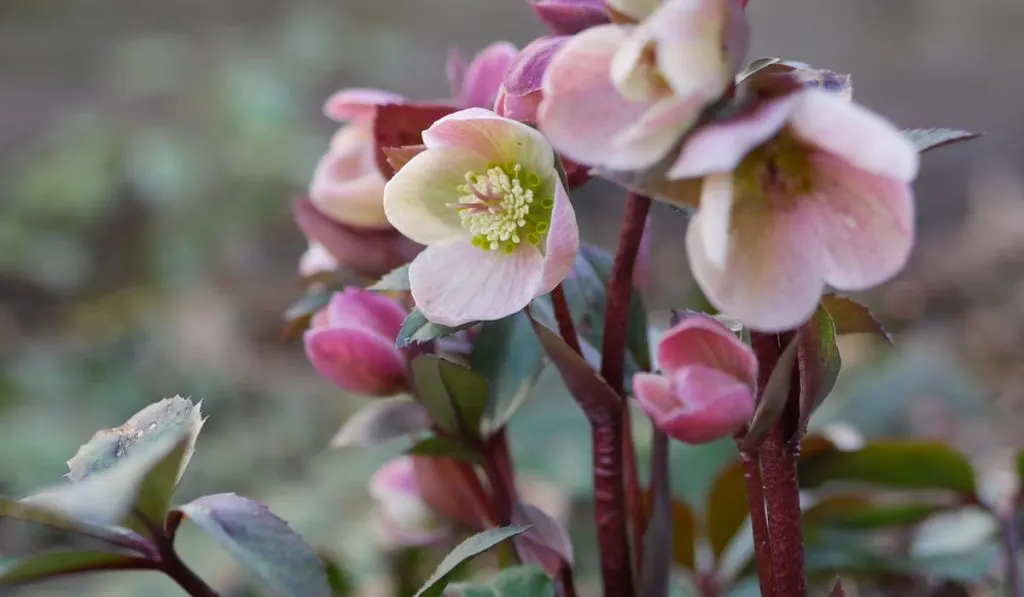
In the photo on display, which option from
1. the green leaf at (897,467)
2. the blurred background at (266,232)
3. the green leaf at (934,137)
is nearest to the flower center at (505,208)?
the green leaf at (934,137)

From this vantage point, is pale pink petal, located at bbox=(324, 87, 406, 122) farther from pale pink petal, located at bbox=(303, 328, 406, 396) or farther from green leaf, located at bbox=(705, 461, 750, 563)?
green leaf, located at bbox=(705, 461, 750, 563)

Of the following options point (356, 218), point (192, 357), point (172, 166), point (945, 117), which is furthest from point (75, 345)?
point (945, 117)

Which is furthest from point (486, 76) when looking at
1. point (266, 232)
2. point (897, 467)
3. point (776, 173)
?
point (266, 232)

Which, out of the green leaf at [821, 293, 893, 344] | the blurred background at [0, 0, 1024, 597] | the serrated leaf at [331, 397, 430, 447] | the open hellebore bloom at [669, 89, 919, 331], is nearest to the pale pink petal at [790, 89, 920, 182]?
the open hellebore bloom at [669, 89, 919, 331]

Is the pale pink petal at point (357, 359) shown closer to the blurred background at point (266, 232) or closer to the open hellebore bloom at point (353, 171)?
the open hellebore bloom at point (353, 171)

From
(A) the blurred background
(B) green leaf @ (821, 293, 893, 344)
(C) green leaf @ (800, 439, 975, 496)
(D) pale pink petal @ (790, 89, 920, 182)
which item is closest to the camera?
(D) pale pink petal @ (790, 89, 920, 182)
